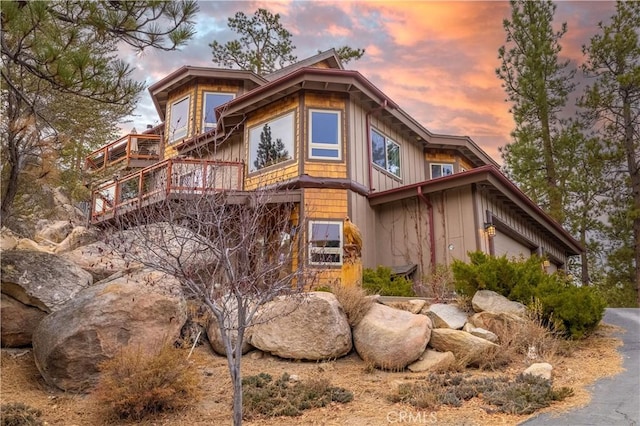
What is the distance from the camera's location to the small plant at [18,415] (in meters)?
5.02

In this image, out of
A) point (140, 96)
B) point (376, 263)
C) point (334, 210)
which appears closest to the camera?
point (140, 96)

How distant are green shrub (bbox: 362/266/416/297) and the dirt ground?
124 inches

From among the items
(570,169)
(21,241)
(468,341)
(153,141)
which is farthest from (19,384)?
(570,169)

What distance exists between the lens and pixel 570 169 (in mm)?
21234

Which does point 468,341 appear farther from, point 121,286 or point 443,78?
point 443,78

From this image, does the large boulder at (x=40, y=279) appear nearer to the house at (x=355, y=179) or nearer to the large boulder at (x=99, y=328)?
the large boulder at (x=99, y=328)

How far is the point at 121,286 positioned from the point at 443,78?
38.3 feet

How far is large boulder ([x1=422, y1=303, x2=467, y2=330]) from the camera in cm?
792

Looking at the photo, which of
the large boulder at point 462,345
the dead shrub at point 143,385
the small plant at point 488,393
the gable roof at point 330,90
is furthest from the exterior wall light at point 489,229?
the dead shrub at point 143,385

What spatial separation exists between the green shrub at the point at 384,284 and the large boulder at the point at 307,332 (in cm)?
304

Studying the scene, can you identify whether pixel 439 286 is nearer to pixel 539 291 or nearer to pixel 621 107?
pixel 539 291

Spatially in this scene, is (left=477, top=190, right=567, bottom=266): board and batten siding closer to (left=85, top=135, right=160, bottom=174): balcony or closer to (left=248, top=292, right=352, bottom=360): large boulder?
(left=248, top=292, right=352, bottom=360): large boulder

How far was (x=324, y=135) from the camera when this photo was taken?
13078mm

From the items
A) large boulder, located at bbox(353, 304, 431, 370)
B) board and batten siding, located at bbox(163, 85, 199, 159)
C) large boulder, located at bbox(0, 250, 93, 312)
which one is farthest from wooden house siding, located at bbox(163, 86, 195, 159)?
large boulder, located at bbox(353, 304, 431, 370)
